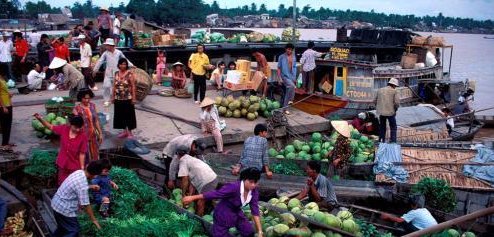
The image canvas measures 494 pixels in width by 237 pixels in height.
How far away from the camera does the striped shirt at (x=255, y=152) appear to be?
6621 mm

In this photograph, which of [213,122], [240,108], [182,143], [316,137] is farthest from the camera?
[240,108]

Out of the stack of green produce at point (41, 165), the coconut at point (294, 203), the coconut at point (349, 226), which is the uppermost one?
the stack of green produce at point (41, 165)

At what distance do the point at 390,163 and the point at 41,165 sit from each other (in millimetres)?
5232

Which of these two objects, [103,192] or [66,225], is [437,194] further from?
[66,225]

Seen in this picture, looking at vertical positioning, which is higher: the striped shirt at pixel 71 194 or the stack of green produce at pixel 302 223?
the striped shirt at pixel 71 194

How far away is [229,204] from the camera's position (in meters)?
4.62

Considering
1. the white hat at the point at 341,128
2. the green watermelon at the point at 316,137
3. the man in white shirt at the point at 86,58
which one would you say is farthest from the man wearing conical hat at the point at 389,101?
the man in white shirt at the point at 86,58

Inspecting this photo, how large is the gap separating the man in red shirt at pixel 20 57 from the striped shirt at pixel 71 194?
32.4 feet

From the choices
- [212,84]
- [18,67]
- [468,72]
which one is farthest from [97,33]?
[468,72]

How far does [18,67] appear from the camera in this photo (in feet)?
44.3

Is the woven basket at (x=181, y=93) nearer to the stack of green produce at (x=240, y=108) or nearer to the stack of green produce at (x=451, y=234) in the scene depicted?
the stack of green produce at (x=240, y=108)

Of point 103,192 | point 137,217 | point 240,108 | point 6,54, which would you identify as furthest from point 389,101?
point 6,54

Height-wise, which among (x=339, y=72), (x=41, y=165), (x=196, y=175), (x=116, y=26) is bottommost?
(x=41, y=165)

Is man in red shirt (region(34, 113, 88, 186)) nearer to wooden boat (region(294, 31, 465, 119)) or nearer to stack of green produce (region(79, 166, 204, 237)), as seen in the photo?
stack of green produce (region(79, 166, 204, 237))
